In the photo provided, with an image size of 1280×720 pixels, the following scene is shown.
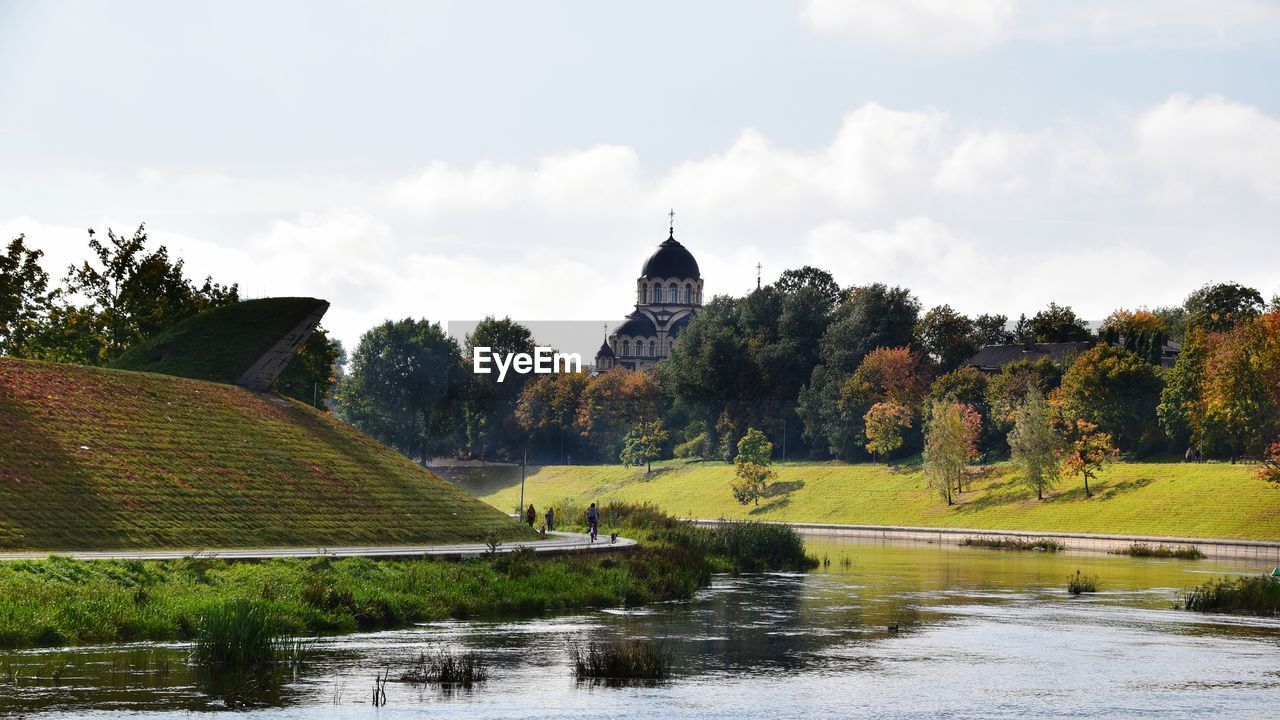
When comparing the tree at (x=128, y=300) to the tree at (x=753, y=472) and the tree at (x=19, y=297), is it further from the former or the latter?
the tree at (x=753, y=472)

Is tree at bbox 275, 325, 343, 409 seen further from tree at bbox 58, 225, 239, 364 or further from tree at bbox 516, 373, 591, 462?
tree at bbox 516, 373, 591, 462

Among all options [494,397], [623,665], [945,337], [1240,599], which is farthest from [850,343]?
[623,665]

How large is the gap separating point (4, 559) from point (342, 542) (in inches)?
607

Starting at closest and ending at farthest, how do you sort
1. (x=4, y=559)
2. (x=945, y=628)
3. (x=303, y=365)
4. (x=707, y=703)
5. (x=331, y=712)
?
(x=331, y=712) < (x=707, y=703) < (x=4, y=559) < (x=945, y=628) < (x=303, y=365)

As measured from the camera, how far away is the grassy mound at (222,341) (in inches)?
2697

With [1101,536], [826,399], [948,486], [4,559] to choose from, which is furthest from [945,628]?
[826,399]

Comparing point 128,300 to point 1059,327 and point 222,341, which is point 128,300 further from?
point 1059,327

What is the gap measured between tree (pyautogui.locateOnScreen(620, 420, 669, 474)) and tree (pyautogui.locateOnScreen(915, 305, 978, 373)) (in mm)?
28332

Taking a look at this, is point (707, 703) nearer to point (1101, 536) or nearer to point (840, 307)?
point (1101, 536)

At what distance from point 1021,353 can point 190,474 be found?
97.2 meters

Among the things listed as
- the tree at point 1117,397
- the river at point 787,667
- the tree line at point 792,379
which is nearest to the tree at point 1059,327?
the tree line at point 792,379

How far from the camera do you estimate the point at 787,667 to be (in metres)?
32.8

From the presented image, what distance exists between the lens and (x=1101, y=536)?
3250 inches

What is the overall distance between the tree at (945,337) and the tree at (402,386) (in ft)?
181
